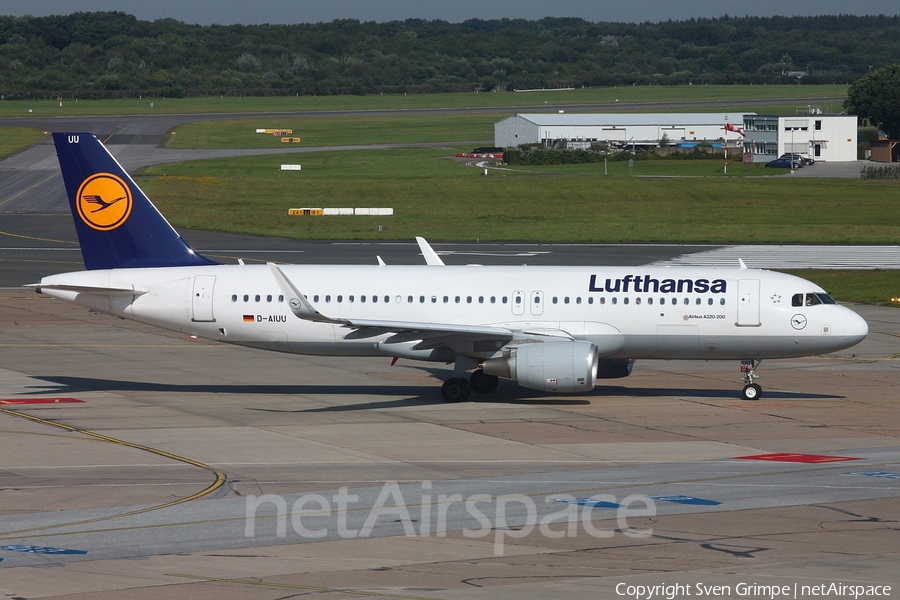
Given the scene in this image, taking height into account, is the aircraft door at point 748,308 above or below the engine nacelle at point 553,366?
above

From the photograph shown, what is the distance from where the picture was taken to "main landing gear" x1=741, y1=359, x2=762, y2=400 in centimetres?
3491

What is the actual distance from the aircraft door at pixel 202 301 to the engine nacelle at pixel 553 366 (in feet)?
30.4

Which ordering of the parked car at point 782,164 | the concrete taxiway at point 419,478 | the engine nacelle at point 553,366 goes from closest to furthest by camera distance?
the concrete taxiway at point 419,478, the engine nacelle at point 553,366, the parked car at point 782,164

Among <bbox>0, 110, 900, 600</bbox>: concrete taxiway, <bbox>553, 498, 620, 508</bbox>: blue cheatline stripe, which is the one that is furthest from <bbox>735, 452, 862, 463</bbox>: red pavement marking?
<bbox>553, 498, 620, 508</bbox>: blue cheatline stripe

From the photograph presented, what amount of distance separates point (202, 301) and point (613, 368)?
13.0 metres

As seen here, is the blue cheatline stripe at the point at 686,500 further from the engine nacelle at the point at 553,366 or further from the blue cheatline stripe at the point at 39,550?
the blue cheatline stripe at the point at 39,550

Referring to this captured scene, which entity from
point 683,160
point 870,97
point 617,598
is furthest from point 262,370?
point 870,97

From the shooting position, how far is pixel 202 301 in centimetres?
3553

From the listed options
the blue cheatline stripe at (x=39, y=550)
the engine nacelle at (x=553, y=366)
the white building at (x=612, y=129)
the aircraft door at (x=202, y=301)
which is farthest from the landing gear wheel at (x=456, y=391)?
the white building at (x=612, y=129)

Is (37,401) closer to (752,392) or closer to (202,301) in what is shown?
(202,301)

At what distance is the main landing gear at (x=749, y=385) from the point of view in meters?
34.9

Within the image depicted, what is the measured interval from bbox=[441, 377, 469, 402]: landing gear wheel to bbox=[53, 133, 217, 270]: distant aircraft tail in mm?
9024

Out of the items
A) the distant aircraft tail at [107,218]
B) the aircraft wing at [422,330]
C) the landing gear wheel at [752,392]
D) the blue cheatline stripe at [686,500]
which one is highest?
the distant aircraft tail at [107,218]

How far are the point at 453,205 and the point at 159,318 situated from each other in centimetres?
6011
